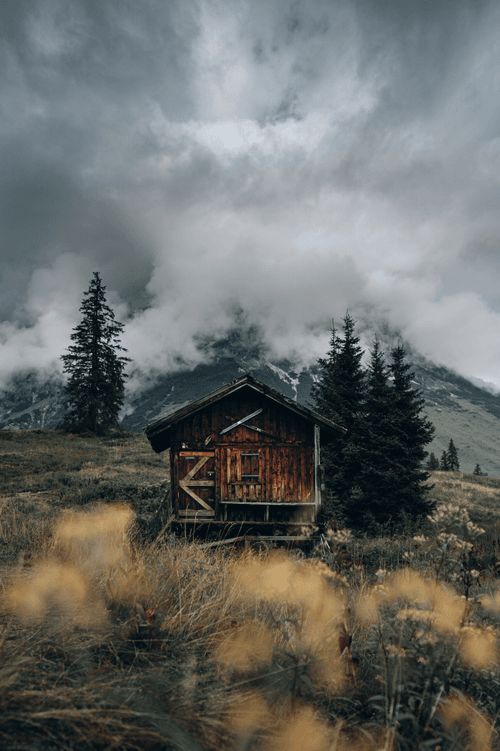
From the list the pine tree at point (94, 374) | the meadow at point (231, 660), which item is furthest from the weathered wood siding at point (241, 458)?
the pine tree at point (94, 374)

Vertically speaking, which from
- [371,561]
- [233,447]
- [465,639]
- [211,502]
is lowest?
[371,561]

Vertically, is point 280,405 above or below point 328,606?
above

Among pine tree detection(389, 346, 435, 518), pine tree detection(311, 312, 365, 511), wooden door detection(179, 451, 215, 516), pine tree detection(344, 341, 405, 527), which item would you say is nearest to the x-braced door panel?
wooden door detection(179, 451, 215, 516)

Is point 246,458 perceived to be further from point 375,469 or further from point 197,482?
point 375,469

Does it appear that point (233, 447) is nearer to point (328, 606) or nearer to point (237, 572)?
point (237, 572)

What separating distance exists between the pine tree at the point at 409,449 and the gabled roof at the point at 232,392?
6.49 m

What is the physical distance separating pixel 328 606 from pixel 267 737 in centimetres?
166

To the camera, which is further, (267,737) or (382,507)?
(382,507)

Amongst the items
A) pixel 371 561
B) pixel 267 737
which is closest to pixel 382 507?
pixel 371 561

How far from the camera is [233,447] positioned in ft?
39.8

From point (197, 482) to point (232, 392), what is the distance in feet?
10.9

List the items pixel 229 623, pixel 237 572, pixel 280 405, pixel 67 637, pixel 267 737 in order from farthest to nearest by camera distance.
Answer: pixel 280 405 < pixel 237 572 < pixel 229 623 < pixel 67 637 < pixel 267 737

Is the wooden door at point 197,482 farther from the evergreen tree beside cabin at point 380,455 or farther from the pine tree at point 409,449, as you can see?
the pine tree at point 409,449

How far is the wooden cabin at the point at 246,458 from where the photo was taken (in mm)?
11820
